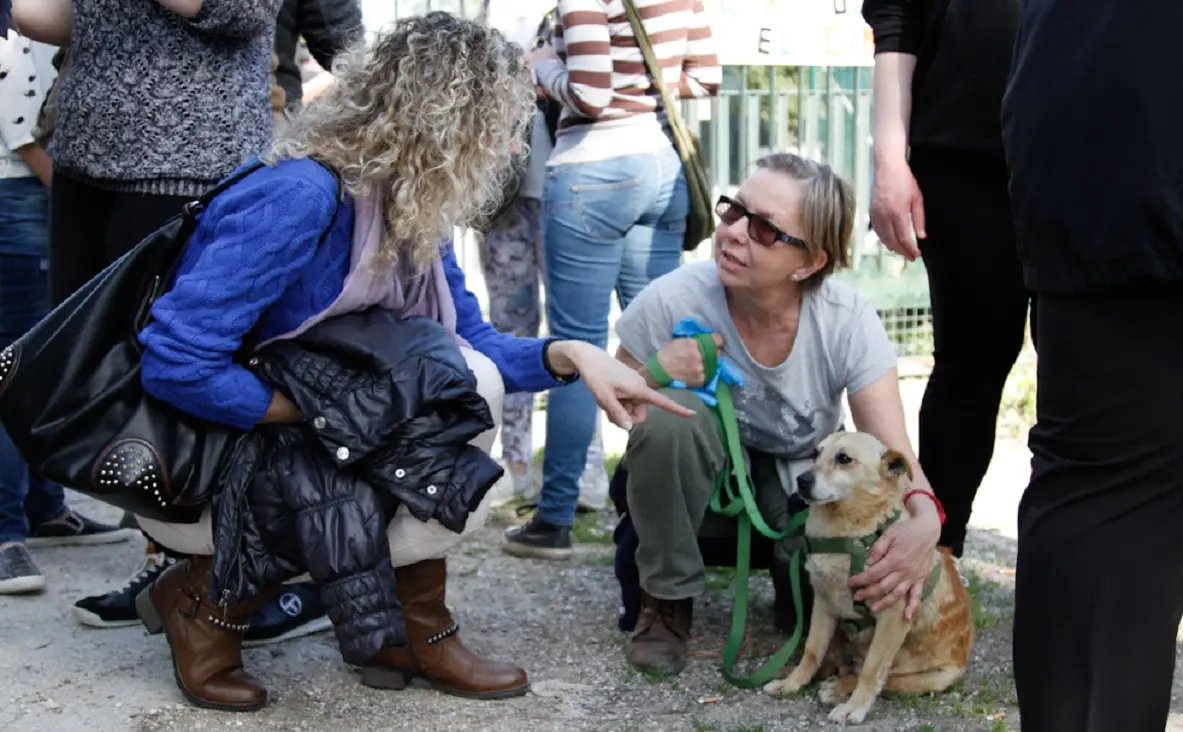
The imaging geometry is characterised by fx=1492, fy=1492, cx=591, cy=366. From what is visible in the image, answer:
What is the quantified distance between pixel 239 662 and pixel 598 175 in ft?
5.93

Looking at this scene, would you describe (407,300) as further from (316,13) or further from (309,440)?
(316,13)

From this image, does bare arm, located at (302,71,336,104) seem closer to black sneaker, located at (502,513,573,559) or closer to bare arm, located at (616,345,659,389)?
black sneaker, located at (502,513,573,559)

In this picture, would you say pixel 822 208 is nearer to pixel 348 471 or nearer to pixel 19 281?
pixel 348 471

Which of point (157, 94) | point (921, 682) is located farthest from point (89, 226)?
point (921, 682)

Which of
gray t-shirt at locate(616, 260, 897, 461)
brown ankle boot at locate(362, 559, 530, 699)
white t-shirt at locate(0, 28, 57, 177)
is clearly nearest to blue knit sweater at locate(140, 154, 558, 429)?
brown ankle boot at locate(362, 559, 530, 699)

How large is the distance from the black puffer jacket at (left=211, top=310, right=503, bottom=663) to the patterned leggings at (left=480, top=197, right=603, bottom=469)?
1.95 meters

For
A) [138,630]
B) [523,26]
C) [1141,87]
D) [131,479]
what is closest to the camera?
[1141,87]

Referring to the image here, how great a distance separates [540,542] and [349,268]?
64.9 inches

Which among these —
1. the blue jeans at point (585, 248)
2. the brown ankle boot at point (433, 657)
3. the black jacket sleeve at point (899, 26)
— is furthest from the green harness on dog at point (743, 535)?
the blue jeans at point (585, 248)

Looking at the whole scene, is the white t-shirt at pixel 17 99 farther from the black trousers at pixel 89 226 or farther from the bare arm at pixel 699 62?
the bare arm at pixel 699 62

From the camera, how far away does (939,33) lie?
10.8 feet

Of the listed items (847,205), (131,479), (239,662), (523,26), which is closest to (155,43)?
(131,479)

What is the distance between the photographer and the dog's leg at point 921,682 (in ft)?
10.8

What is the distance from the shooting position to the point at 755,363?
11.4 ft
